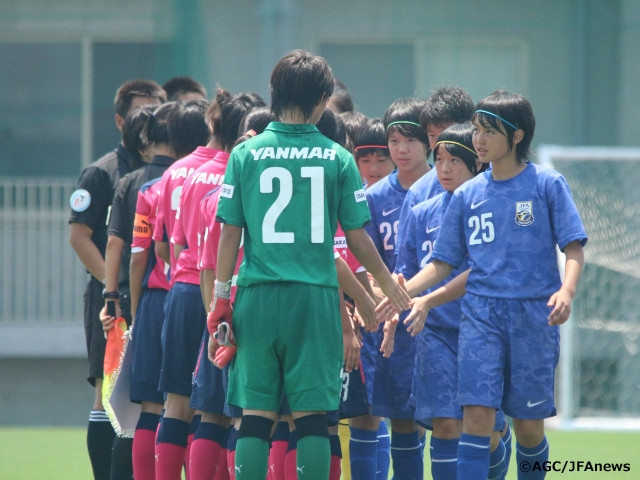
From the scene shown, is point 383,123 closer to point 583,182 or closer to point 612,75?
point 583,182

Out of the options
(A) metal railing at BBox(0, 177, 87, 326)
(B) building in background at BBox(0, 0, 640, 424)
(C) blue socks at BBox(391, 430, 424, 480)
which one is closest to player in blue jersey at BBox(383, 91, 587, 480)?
(C) blue socks at BBox(391, 430, 424, 480)

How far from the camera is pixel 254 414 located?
161 inches

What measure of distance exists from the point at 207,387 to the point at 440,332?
103 cm

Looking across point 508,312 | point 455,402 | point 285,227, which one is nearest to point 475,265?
point 508,312

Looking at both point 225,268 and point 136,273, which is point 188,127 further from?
point 225,268

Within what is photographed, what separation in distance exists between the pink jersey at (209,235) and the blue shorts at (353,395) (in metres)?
0.67

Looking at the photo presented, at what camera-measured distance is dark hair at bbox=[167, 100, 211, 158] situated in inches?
211

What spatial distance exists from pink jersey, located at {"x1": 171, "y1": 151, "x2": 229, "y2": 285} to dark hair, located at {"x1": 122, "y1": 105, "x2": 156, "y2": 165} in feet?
3.06

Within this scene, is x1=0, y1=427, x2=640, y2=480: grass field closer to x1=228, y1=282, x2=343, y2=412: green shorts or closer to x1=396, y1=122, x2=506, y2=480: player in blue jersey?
x1=396, y1=122, x2=506, y2=480: player in blue jersey

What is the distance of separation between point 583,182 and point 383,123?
6.10m

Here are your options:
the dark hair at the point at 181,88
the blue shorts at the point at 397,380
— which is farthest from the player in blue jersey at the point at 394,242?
the dark hair at the point at 181,88

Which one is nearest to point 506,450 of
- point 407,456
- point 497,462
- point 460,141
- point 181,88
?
point 497,462

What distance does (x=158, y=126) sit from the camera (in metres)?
5.59

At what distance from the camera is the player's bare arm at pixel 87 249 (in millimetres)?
5770
